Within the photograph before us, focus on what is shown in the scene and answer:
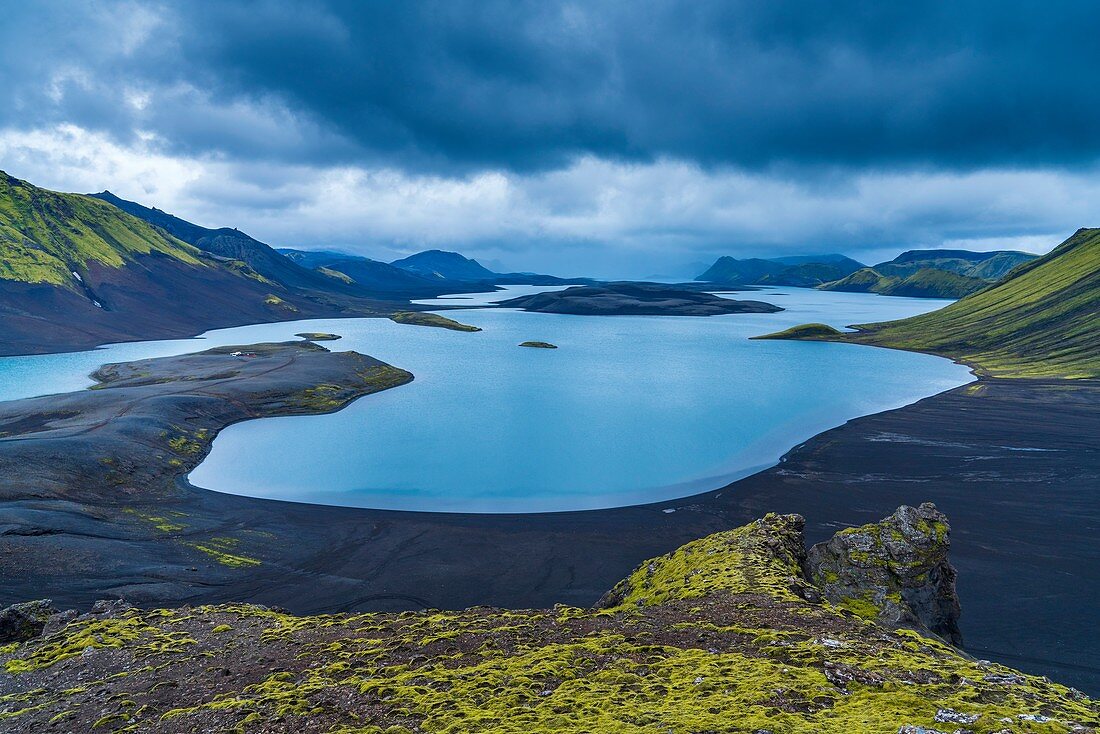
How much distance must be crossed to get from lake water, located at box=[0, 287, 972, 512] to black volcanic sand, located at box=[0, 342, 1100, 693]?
178 inches

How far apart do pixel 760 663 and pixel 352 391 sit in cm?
8086

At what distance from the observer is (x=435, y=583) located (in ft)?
106

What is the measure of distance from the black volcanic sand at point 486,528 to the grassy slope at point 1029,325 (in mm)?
55574

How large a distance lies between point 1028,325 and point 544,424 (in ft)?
410

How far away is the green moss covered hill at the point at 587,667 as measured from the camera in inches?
528

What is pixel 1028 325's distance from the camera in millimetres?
133750

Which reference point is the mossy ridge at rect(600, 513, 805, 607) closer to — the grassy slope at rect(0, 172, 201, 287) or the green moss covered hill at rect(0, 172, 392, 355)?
the green moss covered hill at rect(0, 172, 392, 355)

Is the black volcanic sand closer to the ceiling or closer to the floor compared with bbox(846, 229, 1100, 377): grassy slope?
closer to the floor

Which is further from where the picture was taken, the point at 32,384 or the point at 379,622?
the point at 32,384

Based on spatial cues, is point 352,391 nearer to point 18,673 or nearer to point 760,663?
point 18,673

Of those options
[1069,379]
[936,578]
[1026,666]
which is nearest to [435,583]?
[936,578]

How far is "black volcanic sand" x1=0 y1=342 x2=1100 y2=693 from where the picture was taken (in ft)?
97.5

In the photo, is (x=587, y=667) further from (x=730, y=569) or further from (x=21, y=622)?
(x=21, y=622)

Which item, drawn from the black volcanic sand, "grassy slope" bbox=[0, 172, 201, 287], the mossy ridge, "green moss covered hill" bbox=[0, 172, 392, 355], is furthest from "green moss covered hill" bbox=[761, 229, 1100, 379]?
"grassy slope" bbox=[0, 172, 201, 287]
